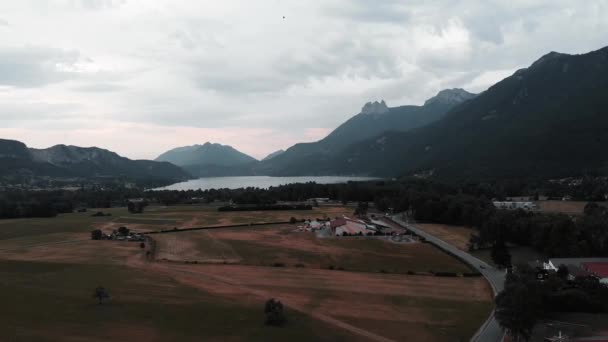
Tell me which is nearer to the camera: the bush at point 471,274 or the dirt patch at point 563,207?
the bush at point 471,274

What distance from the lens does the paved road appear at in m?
23.9

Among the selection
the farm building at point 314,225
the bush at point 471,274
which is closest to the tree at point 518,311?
the bush at point 471,274

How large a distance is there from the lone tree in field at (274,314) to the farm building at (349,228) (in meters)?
34.1

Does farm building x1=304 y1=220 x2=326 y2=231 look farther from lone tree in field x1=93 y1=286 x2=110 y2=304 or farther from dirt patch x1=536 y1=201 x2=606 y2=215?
lone tree in field x1=93 y1=286 x2=110 y2=304

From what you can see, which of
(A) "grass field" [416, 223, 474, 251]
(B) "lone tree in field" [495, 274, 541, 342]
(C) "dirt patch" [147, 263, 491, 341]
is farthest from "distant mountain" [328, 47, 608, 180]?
(B) "lone tree in field" [495, 274, 541, 342]

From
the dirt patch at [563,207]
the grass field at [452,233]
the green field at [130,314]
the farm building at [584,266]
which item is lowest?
the green field at [130,314]

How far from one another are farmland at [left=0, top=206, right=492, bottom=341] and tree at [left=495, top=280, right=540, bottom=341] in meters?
2.30

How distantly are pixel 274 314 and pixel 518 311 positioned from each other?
11708mm

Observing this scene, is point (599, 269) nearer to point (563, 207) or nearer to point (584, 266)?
point (584, 266)

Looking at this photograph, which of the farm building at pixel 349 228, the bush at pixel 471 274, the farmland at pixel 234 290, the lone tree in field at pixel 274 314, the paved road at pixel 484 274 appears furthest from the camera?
the farm building at pixel 349 228

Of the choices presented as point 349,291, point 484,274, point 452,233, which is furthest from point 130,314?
point 452,233

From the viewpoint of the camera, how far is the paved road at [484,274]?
2389 centimetres

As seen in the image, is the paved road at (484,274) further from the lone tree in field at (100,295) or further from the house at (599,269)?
the lone tree in field at (100,295)

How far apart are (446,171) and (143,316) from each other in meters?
148
